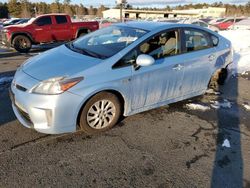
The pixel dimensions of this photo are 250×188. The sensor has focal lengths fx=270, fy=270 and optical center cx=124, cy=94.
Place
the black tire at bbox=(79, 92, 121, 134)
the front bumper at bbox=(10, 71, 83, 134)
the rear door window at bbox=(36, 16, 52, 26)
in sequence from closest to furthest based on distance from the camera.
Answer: the front bumper at bbox=(10, 71, 83, 134) → the black tire at bbox=(79, 92, 121, 134) → the rear door window at bbox=(36, 16, 52, 26)

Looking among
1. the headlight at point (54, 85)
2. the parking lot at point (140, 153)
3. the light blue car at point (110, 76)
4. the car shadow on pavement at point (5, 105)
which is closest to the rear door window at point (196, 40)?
the light blue car at point (110, 76)

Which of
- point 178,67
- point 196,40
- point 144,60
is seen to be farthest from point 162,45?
point 196,40

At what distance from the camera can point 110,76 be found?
3.78 metres

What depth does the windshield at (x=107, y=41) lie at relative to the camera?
13.7ft

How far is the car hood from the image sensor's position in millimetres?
3674

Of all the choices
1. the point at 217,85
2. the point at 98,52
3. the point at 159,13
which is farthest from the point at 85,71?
the point at 159,13

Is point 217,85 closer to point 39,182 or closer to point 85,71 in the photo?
point 85,71

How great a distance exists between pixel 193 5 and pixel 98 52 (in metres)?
138

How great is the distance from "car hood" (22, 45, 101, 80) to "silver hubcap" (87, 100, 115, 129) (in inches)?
22.6

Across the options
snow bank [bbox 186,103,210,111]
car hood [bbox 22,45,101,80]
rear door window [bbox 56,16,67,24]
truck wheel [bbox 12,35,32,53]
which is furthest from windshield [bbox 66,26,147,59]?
rear door window [bbox 56,16,67,24]

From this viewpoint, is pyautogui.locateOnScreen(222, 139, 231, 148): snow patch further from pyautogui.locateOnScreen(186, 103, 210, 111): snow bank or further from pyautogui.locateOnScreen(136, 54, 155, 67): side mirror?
pyautogui.locateOnScreen(136, 54, 155, 67): side mirror

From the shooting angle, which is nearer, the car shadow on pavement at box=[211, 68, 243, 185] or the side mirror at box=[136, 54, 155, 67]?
the car shadow on pavement at box=[211, 68, 243, 185]

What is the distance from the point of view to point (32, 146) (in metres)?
3.58

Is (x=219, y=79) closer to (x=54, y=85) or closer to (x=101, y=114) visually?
(x=101, y=114)
